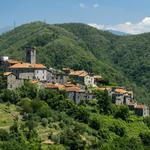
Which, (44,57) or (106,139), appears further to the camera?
(44,57)

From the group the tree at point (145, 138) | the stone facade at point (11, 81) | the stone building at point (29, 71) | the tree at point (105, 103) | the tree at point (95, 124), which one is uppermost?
the stone building at point (29, 71)

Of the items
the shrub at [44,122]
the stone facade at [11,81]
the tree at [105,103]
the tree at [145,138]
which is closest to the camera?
the shrub at [44,122]

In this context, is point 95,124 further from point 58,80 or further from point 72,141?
point 58,80

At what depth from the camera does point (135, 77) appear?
182 m

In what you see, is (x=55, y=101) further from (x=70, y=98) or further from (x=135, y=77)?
(x=135, y=77)

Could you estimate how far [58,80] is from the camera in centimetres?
9138

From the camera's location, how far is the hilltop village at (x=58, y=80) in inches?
3172

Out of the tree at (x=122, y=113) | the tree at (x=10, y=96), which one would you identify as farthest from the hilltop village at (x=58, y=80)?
the tree at (x=122, y=113)

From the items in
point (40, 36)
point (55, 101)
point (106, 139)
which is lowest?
point (106, 139)

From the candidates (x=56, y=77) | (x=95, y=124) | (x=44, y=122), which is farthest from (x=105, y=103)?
(x=44, y=122)

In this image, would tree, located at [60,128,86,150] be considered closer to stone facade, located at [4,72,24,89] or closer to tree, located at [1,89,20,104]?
tree, located at [1,89,20,104]

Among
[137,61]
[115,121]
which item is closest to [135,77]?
[137,61]

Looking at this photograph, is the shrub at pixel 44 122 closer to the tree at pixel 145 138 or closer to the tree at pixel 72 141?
the tree at pixel 72 141

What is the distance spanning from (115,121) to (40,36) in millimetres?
107168
